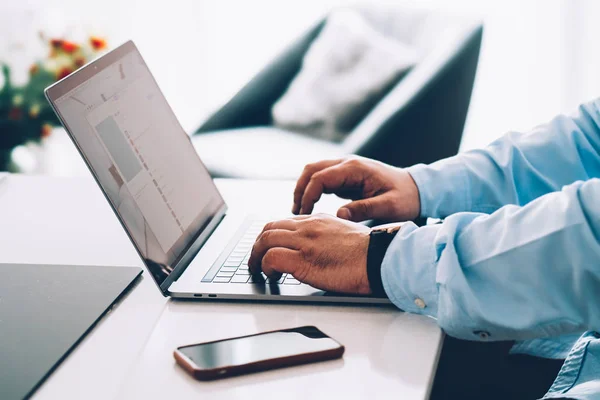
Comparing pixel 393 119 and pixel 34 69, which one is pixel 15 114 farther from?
pixel 393 119

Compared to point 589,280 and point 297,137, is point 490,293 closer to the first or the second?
point 589,280

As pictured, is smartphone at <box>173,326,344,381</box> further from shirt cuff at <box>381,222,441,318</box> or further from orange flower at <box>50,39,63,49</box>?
orange flower at <box>50,39,63,49</box>

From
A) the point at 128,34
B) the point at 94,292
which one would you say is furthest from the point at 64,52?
the point at 94,292

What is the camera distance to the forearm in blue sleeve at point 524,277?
0.77 m

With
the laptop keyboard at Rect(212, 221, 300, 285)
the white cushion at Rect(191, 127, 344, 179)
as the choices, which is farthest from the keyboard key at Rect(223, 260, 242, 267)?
the white cushion at Rect(191, 127, 344, 179)

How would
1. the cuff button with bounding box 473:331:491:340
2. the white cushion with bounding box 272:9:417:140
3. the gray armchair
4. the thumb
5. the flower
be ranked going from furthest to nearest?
the flower < the white cushion with bounding box 272:9:417:140 < the gray armchair < the thumb < the cuff button with bounding box 473:331:491:340

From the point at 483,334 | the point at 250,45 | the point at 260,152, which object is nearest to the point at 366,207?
the point at 483,334

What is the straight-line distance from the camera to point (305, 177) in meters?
1.12

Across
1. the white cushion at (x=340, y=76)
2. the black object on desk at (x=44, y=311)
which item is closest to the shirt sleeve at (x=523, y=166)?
the black object on desk at (x=44, y=311)

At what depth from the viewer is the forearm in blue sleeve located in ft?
2.53

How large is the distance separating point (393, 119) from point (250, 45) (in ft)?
5.41

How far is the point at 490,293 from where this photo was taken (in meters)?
0.79

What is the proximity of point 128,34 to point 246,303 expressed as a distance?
3116 millimetres

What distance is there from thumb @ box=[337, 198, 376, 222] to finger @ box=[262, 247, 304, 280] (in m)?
0.20
